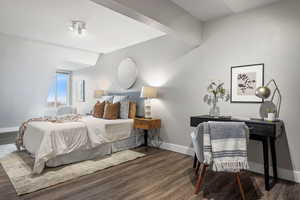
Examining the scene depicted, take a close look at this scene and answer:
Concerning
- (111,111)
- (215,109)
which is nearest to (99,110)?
(111,111)

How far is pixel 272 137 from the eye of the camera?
2152mm

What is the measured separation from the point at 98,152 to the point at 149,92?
1.53 m

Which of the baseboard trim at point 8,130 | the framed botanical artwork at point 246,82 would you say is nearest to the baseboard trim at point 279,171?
the framed botanical artwork at point 246,82

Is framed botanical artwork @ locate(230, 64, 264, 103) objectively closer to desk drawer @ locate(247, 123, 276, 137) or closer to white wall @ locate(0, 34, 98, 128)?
desk drawer @ locate(247, 123, 276, 137)

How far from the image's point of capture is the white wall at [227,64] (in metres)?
2.43

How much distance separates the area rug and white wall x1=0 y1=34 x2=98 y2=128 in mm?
1958

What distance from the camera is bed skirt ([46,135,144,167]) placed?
284 centimetres

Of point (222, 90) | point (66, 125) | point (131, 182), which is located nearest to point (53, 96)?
point (66, 125)

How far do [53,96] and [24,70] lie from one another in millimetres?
1895

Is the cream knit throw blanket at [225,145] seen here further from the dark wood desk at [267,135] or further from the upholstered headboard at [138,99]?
the upholstered headboard at [138,99]

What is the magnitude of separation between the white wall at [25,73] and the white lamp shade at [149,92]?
106 inches

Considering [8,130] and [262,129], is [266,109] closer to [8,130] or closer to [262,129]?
[262,129]

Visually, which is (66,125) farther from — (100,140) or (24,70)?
(24,70)

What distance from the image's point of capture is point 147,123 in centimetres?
362
